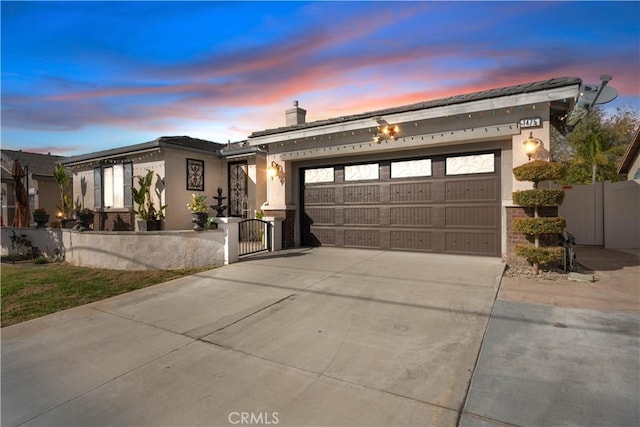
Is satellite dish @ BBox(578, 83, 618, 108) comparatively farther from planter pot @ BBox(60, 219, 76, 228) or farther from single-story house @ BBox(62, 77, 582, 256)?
planter pot @ BBox(60, 219, 76, 228)

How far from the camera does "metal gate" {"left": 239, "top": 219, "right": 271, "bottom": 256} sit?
9.75 meters

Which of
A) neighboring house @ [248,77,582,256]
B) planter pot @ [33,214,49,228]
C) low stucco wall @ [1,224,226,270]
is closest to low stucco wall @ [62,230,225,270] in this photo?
low stucco wall @ [1,224,226,270]

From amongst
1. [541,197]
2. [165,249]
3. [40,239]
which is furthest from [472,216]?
[40,239]

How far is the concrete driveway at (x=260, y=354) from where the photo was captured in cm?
248

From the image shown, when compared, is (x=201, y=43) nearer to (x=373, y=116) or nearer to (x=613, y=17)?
(x=373, y=116)

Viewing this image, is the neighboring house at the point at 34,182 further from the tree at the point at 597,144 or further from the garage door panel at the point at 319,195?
the tree at the point at 597,144

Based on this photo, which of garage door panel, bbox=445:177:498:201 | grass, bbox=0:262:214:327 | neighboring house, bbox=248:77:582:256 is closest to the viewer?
grass, bbox=0:262:214:327

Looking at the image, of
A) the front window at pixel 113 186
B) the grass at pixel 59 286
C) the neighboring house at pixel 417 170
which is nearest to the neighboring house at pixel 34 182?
the front window at pixel 113 186

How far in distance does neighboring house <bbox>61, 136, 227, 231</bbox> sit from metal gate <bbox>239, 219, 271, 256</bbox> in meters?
2.52

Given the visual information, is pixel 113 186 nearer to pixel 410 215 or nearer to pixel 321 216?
pixel 321 216

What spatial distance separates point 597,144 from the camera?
20344mm

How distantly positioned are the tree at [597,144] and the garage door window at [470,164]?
16618mm

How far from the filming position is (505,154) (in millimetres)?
7453

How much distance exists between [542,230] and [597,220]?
6.78m
